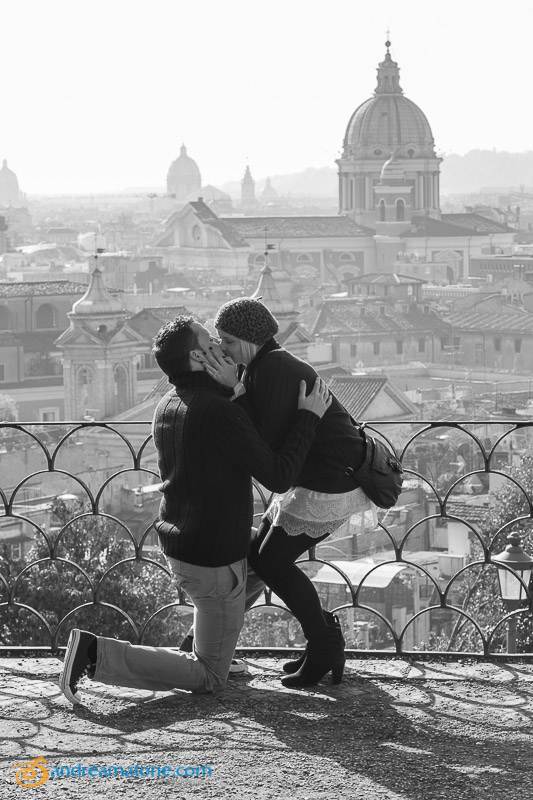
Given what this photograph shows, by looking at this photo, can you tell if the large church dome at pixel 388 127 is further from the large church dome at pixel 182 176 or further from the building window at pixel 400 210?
the large church dome at pixel 182 176

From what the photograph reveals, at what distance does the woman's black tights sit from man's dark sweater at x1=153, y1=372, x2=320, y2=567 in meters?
0.06

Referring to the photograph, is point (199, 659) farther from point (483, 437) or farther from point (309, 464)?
point (483, 437)

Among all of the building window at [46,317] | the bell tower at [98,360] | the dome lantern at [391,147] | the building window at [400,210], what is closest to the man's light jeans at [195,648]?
the bell tower at [98,360]

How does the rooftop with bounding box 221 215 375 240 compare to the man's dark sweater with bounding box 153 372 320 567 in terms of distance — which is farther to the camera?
the rooftop with bounding box 221 215 375 240

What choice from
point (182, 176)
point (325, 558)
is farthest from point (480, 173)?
point (325, 558)

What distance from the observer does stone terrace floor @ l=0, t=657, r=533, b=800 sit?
2.15 m

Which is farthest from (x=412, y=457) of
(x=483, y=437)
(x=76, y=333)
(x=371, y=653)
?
(x=371, y=653)

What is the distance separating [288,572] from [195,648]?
196mm

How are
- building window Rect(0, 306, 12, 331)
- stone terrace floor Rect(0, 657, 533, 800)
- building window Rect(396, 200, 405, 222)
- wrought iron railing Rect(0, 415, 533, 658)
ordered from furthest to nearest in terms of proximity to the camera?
building window Rect(396, 200, 405, 222) → building window Rect(0, 306, 12, 331) → wrought iron railing Rect(0, 415, 533, 658) → stone terrace floor Rect(0, 657, 533, 800)

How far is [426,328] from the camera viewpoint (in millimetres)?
38938

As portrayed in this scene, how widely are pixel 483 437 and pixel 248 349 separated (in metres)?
19.2

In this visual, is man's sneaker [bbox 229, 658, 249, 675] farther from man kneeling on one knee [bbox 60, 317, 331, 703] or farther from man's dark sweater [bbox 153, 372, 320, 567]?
man's dark sweater [bbox 153, 372, 320, 567]

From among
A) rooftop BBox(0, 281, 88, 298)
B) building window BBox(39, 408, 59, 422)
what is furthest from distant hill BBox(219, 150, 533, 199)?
building window BBox(39, 408, 59, 422)

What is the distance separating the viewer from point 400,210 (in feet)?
193
